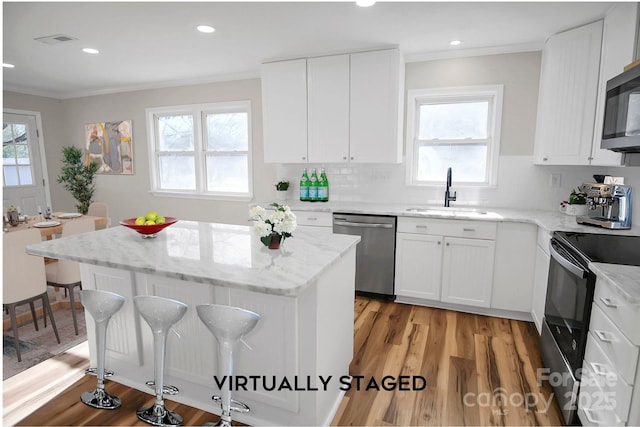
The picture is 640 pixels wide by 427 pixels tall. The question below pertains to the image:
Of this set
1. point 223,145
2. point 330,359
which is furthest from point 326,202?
point 330,359

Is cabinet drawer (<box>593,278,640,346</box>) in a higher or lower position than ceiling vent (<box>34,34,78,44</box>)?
lower

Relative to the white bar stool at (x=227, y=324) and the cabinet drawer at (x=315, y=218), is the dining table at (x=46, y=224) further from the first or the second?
the white bar stool at (x=227, y=324)

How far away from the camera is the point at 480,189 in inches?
145

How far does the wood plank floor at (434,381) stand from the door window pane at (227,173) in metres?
2.58

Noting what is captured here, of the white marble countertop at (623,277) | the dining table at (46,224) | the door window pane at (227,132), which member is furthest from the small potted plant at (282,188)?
the white marble countertop at (623,277)

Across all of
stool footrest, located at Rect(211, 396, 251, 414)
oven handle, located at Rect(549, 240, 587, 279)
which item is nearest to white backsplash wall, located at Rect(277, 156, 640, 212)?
oven handle, located at Rect(549, 240, 587, 279)

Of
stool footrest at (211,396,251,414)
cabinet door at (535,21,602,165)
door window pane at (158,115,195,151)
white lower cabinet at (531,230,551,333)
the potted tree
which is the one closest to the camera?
stool footrest at (211,396,251,414)

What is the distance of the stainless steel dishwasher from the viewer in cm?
345

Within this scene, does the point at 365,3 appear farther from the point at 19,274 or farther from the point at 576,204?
the point at 19,274

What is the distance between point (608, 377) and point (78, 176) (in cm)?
662

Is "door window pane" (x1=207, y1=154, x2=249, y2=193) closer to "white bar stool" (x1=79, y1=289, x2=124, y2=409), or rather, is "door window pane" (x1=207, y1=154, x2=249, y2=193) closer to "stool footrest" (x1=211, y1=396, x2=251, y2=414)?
"white bar stool" (x1=79, y1=289, x2=124, y2=409)

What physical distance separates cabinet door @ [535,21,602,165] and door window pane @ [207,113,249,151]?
3313 millimetres

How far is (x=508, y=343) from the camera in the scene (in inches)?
109

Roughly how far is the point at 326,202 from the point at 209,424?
8.65ft
